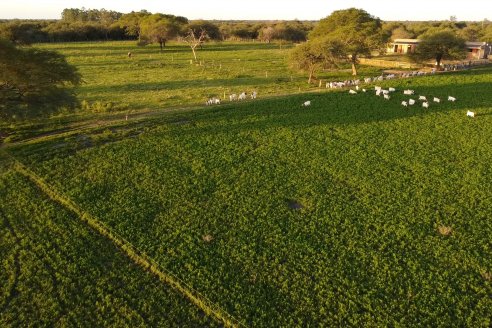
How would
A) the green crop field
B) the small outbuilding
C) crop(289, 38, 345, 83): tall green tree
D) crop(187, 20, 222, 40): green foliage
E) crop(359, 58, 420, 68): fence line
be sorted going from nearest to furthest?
1. the green crop field
2. crop(289, 38, 345, 83): tall green tree
3. crop(359, 58, 420, 68): fence line
4. the small outbuilding
5. crop(187, 20, 222, 40): green foliage

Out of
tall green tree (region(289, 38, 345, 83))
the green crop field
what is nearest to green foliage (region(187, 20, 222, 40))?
tall green tree (region(289, 38, 345, 83))

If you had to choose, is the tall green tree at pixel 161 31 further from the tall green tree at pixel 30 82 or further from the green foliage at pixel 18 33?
the tall green tree at pixel 30 82

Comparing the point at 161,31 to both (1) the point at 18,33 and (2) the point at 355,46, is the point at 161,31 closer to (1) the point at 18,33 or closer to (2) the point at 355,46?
(1) the point at 18,33

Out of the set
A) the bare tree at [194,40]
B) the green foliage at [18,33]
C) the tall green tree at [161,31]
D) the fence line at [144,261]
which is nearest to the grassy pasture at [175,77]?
the bare tree at [194,40]

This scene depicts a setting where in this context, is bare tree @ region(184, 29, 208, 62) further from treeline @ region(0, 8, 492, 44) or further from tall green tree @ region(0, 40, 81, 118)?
tall green tree @ region(0, 40, 81, 118)

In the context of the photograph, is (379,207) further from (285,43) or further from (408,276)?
(285,43)

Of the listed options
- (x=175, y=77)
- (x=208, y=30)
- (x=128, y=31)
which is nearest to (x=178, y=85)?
(x=175, y=77)
